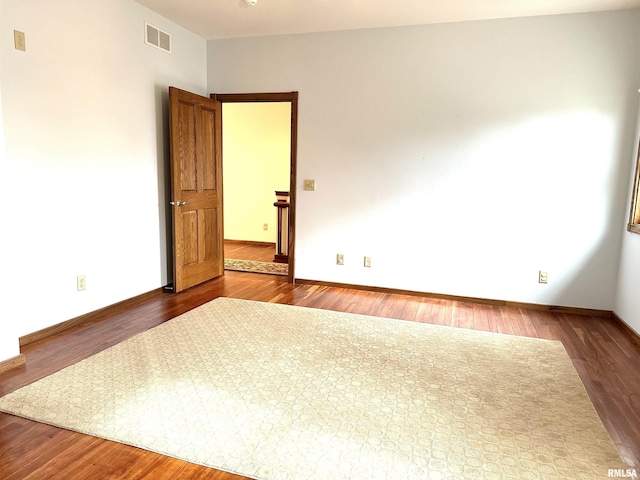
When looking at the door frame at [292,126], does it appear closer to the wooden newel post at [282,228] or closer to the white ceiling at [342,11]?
the white ceiling at [342,11]

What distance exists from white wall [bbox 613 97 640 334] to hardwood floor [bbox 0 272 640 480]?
15cm

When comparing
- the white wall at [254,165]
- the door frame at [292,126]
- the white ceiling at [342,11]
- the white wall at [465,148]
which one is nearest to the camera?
the white ceiling at [342,11]

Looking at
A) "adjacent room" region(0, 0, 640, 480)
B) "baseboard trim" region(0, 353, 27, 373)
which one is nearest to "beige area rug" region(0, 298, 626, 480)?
"adjacent room" region(0, 0, 640, 480)

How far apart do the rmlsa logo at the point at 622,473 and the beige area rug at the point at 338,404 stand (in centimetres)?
2

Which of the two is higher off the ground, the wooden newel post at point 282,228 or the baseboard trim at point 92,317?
the wooden newel post at point 282,228

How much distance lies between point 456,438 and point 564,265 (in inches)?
109

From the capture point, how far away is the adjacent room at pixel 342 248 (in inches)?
77.5

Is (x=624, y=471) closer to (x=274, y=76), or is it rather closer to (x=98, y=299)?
(x=98, y=299)

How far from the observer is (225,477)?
5.52ft

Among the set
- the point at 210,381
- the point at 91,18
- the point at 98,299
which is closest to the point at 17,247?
the point at 98,299

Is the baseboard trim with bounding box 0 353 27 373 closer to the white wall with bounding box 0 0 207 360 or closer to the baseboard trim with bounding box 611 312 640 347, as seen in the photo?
the white wall with bounding box 0 0 207 360

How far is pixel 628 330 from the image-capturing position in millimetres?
3439

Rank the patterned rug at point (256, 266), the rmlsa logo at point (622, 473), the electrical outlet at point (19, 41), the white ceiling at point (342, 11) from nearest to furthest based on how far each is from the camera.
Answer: the rmlsa logo at point (622, 473) → the electrical outlet at point (19, 41) → the white ceiling at point (342, 11) → the patterned rug at point (256, 266)

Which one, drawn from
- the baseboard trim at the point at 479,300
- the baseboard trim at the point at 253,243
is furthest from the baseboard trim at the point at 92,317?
the baseboard trim at the point at 253,243
